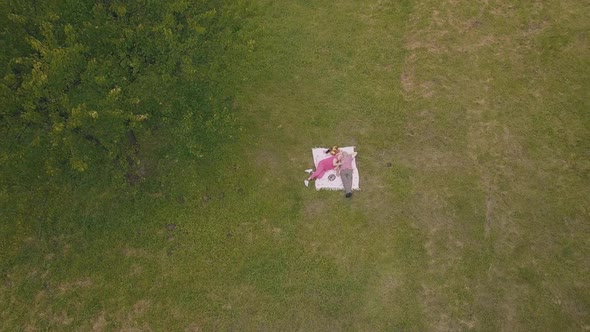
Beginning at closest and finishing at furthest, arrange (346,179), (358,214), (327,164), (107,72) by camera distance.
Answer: (107,72), (358,214), (346,179), (327,164)

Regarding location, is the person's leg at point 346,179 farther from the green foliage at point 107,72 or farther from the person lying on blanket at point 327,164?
the green foliage at point 107,72

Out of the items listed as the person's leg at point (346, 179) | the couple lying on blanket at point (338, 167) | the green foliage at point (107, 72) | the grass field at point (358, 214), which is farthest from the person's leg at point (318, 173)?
the green foliage at point (107, 72)

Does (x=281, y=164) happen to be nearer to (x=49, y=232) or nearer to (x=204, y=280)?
(x=204, y=280)

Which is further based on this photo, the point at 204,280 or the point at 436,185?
the point at 436,185

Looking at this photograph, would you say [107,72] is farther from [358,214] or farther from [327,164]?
[358,214]

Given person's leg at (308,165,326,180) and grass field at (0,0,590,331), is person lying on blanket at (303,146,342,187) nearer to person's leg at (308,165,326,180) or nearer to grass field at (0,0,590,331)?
person's leg at (308,165,326,180)

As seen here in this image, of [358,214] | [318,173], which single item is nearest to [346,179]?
[318,173]

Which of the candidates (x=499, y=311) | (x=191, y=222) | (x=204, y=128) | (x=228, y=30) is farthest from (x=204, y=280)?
(x=499, y=311)

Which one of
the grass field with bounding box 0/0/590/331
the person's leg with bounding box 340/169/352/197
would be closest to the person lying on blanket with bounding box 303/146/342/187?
the person's leg with bounding box 340/169/352/197
